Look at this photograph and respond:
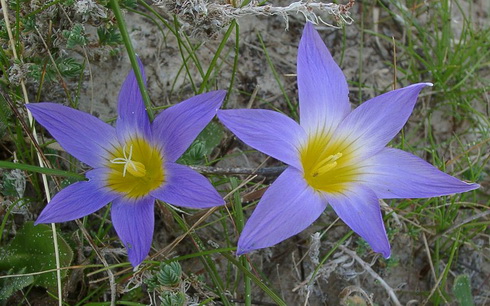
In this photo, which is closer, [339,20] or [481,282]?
[339,20]

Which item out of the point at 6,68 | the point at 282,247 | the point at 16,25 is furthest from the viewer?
the point at 282,247

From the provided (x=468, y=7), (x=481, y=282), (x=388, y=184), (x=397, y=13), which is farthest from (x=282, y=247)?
(x=468, y=7)

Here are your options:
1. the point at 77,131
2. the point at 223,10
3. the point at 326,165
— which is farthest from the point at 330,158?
the point at 77,131

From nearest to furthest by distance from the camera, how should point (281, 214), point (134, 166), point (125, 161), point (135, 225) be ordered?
point (281, 214) → point (135, 225) → point (134, 166) → point (125, 161)

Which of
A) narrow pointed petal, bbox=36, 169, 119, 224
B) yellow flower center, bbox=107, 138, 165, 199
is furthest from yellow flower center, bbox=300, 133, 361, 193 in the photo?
narrow pointed petal, bbox=36, 169, 119, 224

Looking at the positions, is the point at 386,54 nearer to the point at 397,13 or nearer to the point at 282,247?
the point at 397,13

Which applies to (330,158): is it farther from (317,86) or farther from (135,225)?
(135,225)

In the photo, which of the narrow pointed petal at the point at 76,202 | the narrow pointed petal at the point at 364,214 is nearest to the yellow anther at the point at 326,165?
the narrow pointed petal at the point at 364,214
